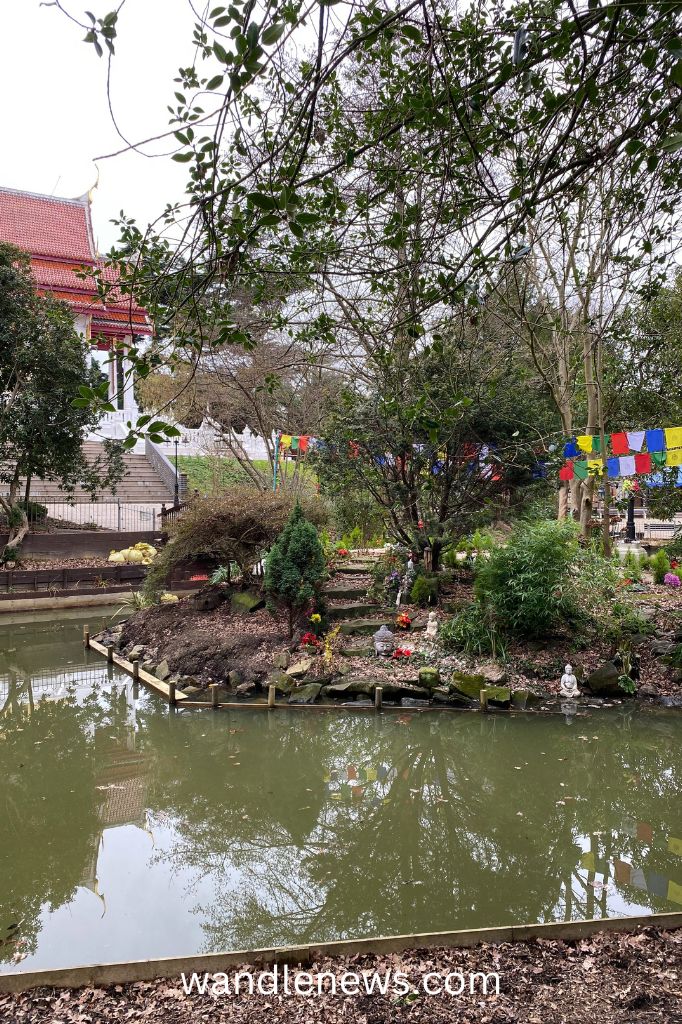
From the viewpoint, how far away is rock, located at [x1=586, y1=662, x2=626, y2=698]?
317 inches

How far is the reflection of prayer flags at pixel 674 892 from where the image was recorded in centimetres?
410

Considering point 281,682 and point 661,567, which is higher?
point 661,567

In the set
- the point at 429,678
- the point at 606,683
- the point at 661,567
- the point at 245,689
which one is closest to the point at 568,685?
the point at 606,683

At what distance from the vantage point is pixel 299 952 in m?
3.24

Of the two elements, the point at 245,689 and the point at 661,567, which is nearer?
the point at 245,689

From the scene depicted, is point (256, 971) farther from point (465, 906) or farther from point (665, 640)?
point (665, 640)

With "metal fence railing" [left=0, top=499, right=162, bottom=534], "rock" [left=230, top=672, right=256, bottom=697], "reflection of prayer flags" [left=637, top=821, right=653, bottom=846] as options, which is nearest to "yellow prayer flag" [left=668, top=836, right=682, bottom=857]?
"reflection of prayer flags" [left=637, top=821, right=653, bottom=846]

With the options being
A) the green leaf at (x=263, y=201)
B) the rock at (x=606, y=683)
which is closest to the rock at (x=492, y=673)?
the rock at (x=606, y=683)

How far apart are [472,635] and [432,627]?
68 cm

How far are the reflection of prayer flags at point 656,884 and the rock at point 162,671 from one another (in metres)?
6.23

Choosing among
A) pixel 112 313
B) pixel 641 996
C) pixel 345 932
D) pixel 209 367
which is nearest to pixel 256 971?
pixel 345 932

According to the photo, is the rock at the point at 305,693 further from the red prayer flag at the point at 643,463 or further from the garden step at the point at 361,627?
the red prayer flag at the point at 643,463

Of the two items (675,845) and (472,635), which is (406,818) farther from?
(472,635)

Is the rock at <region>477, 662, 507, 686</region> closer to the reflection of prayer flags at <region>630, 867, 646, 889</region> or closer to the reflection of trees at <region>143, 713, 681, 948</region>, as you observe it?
the reflection of trees at <region>143, 713, 681, 948</region>
